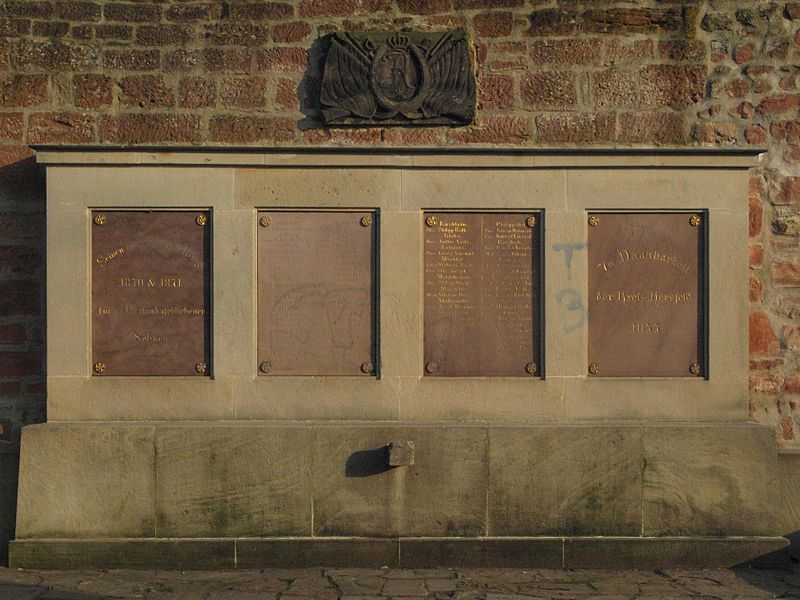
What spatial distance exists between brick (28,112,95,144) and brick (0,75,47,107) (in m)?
0.11

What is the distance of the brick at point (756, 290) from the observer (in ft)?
23.0

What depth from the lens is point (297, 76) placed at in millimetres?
6898

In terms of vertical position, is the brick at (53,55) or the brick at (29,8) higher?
the brick at (29,8)

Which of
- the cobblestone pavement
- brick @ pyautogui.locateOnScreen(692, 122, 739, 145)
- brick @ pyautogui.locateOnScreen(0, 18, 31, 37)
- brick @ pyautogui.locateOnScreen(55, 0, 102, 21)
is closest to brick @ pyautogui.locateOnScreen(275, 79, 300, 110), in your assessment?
brick @ pyautogui.locateOnScreen(55, 0, 102, 21)

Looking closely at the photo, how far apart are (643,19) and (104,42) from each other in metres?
3.59

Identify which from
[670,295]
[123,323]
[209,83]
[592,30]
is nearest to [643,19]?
[592,30]

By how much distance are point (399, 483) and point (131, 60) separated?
329 cm

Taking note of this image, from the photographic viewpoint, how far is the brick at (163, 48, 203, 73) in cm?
690

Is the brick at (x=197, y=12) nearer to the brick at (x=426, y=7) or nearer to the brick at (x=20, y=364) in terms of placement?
the brick at (x=426, y=7)

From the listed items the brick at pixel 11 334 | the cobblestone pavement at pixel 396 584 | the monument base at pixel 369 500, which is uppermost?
the brick at pixel 11 334

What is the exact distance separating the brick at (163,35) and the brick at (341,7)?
0.79 m

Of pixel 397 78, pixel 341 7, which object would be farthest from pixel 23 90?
pixel 397 78

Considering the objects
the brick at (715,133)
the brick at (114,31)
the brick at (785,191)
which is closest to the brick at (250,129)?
the brick at (114,31)

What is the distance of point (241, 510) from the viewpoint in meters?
6.64
